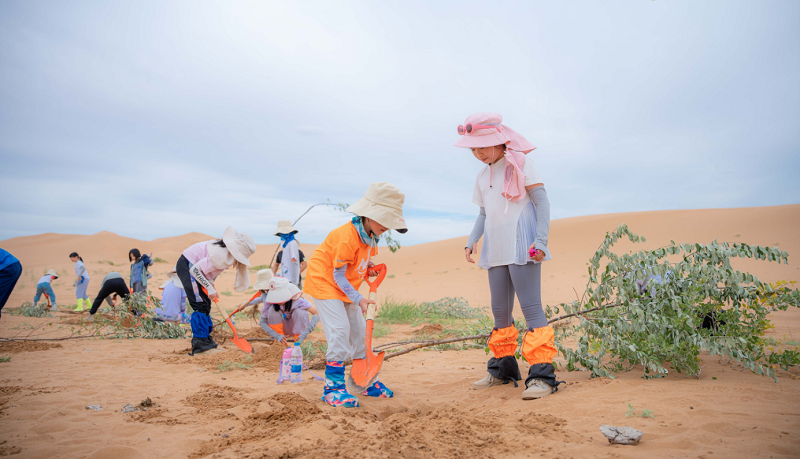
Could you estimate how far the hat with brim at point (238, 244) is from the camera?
5441mm

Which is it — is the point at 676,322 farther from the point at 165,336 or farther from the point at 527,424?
the point at 165,336

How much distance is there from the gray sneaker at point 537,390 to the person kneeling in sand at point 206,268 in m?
3.68

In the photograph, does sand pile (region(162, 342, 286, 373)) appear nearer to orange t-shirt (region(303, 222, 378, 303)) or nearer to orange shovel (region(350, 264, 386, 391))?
orange shovel (region(350, 264, 386, 391))

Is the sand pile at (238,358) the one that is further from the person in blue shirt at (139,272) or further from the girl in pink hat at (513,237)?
the person in blue shirt at (139,272)

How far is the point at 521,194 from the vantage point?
3.23 metres

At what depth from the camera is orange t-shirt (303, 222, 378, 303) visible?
10.8 feet

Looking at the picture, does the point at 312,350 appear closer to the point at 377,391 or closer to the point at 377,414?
the point at 377,391

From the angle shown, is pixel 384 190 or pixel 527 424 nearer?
pixel 527 424

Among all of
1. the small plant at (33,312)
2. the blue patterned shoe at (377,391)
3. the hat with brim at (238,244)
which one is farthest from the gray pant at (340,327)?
the small plant at (33,312)

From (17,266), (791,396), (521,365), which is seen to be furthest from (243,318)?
(791,396)

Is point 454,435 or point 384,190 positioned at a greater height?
point 384,190

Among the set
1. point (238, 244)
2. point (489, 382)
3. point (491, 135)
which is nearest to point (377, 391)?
point (489, 382)

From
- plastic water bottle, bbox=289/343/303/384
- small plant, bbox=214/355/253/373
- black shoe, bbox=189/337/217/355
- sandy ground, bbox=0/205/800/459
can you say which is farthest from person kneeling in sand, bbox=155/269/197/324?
plastic water bottle, bbox=289/343/303/384

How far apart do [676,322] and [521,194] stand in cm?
171
